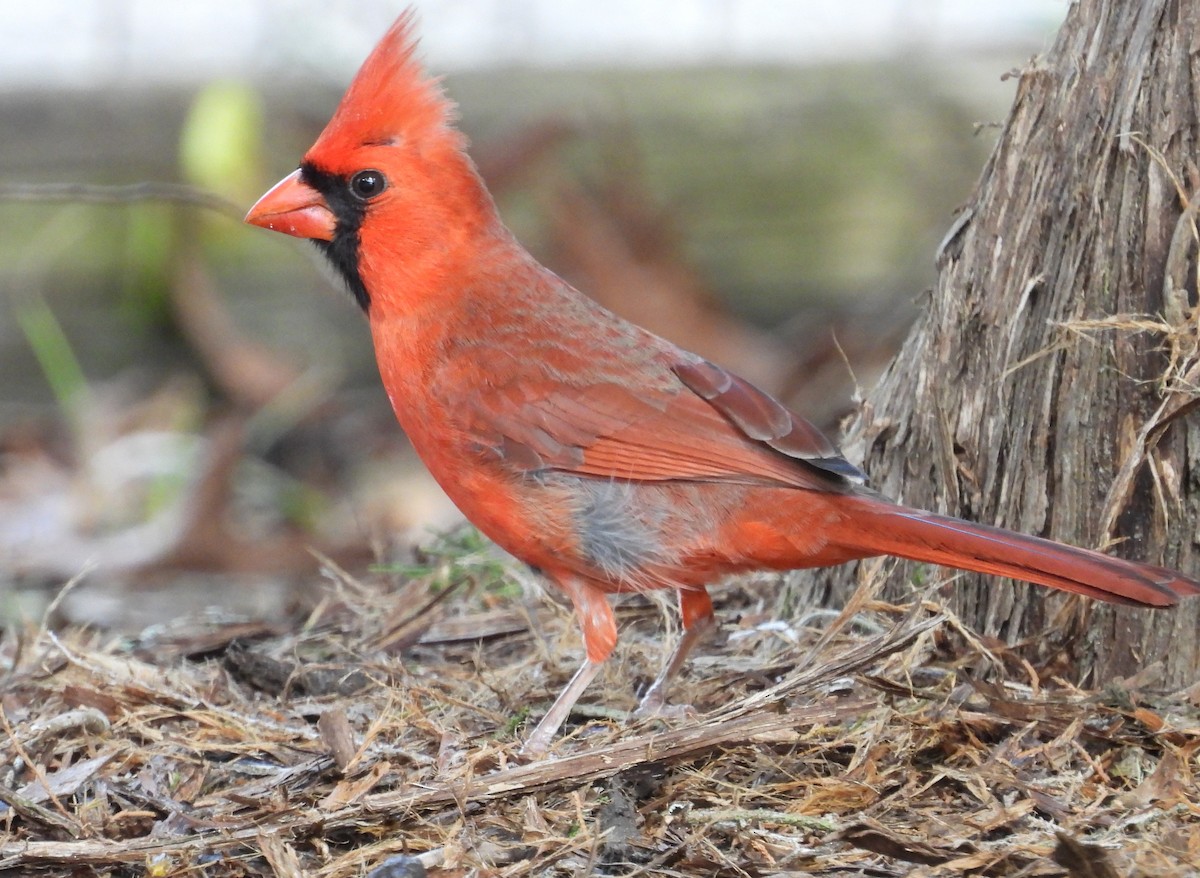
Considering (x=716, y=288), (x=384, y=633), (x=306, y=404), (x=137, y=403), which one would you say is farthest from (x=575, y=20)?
(x=384, y=633)

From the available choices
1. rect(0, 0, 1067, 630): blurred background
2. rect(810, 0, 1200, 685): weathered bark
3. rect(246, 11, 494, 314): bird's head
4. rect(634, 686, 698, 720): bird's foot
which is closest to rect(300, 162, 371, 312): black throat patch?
rect(246, 11, 494, 314): bird's head

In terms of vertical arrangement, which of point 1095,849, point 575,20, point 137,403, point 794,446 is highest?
point 575,20

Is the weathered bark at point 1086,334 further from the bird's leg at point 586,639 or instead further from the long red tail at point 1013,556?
the bird's leg at point 586,639

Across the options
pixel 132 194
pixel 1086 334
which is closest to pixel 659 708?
pixel 1086 334

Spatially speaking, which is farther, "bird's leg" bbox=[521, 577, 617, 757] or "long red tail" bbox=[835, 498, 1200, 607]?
"bird's leg" bbox=[521, 577, 617, 757]

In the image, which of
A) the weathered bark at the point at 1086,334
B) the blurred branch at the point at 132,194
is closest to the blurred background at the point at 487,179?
the blurred branch at the point at 132,194

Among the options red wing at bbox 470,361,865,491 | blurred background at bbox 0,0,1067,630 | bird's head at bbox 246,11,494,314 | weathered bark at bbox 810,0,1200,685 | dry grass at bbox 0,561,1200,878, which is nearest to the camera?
dry grass at bbox 0,561,1200,878

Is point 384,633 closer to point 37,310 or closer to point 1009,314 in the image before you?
point 1009,314

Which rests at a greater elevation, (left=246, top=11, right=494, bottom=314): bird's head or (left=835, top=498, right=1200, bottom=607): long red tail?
(left=246, top=11, right=494, bottom=314): bird's head

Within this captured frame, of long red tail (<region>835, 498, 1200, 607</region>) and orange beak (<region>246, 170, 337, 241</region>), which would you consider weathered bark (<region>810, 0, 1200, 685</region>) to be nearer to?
long red tail (<region>835, 498, 1200, 607</region>)
